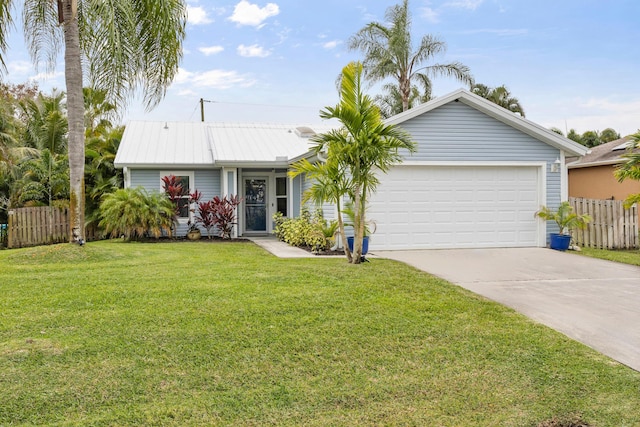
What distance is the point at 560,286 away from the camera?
25.6 feet

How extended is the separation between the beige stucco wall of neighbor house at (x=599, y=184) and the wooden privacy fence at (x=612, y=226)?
4.09 m

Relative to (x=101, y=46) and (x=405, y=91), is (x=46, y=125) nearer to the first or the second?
(x=101, y=46)

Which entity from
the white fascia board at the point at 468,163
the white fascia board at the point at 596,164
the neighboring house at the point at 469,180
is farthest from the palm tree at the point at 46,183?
the white fascia board at the point at 596,164

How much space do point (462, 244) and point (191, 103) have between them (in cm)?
2343

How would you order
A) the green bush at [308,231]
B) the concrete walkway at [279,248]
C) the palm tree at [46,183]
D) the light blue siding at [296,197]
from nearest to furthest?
the concrete walkway at [279,248] < the green bush at [308,231] < the light blue siding at [296,197] < the palm tree at [46,183]

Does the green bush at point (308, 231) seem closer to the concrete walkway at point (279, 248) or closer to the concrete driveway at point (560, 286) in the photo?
the concrete walkway at point (279, 248)

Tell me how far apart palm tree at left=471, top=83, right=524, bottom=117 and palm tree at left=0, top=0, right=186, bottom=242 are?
2026cm

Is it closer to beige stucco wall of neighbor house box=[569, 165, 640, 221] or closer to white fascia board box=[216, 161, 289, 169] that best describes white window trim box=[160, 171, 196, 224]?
white fascia board box=[216, 161, 289, 169]

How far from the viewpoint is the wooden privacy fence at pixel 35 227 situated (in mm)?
14768

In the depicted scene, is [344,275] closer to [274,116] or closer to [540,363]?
[540,363]

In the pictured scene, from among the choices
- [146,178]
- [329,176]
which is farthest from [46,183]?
[329,176]

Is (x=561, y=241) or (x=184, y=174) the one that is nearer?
(x=561, y=241)

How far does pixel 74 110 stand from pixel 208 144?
7.53 m

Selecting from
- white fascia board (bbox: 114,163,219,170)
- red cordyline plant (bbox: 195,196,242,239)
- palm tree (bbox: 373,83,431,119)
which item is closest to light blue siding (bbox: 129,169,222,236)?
white fascia board (bbox: 114,163,219,170)
